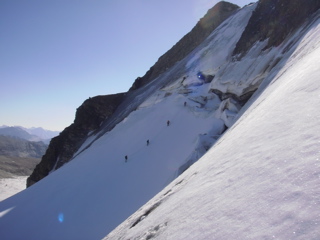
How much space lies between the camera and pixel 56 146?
4072cm

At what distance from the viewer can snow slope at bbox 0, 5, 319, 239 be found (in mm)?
3244

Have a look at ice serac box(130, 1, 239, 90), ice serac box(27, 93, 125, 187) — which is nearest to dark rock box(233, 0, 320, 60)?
ice serac box(130, 1, 239, 90)

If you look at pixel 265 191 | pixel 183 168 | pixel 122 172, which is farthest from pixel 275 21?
pixel 265 191

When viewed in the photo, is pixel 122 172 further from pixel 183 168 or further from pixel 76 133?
pixel 76 133

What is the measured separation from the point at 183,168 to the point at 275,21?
16.1 m

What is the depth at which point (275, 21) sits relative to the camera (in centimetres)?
2145

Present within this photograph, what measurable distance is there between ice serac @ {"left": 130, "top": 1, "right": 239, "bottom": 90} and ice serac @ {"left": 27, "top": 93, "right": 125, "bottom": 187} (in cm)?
1007

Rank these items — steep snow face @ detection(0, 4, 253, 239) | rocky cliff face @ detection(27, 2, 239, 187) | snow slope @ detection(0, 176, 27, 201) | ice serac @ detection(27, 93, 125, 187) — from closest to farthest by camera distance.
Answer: steep snow face @ detection(0, 4, 253, 239)
ice serac @ detection(27, 93, 125, 187)
rocky cliff face @ detection(27, 2, 239, 187)
snow slope @ detection(0, 176, 27, 201)

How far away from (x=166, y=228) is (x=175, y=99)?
2371 centimetres

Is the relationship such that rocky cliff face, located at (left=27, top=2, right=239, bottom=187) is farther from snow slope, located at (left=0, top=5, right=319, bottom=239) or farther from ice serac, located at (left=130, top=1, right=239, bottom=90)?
snow slope, located at (left=0, top=5, right=319, bottom=239)

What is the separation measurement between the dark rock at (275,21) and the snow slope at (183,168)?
5.11 ft

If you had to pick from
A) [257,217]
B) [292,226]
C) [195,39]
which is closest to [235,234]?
[257,217]

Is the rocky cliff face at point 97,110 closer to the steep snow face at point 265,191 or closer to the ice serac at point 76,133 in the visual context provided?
the ice serac at point 76,133

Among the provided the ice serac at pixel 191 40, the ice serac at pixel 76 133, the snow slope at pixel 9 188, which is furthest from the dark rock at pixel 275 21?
the snow slope at pixel 9 188
